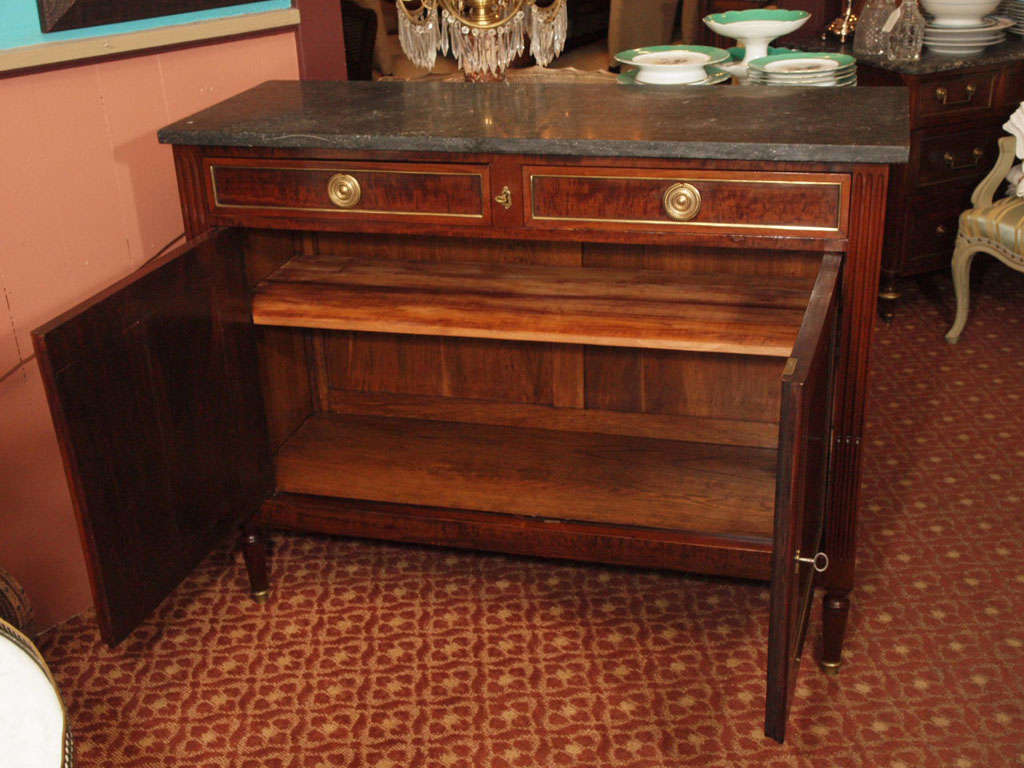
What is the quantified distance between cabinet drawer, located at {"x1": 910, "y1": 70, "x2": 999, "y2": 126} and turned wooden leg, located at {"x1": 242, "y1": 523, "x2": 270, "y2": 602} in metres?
2.37

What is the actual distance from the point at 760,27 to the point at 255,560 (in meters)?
1.64

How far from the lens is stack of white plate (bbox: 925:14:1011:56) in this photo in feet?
11.9

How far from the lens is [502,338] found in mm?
2256

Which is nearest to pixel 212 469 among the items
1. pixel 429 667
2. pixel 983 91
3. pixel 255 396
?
pixel 255 396

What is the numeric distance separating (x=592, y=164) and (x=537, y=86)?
1.66 feet

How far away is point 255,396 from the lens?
2.36 m

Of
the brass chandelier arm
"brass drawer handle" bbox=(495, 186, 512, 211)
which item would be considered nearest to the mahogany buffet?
"brass drawer handle" bbox=(495, 186, 512, 211)

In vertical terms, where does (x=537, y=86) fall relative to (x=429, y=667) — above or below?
above

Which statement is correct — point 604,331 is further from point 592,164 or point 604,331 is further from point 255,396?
point 255,396

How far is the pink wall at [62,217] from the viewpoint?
2.17 metres

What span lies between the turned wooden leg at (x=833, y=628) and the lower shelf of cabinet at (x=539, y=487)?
141mm

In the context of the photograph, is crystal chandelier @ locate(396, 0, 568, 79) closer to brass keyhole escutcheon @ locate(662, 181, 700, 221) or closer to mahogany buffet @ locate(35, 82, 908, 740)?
mahogany buffet @ locate(35, 82, 908, 740)

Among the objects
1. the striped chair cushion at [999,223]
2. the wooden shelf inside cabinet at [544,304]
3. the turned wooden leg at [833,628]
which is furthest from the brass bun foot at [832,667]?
the striped chair cushion at [999,223]

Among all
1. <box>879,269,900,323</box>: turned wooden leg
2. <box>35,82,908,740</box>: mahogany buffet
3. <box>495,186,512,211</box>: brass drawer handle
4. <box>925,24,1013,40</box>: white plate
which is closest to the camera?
<box>35,82,908,740</box>: mahogany buffet
